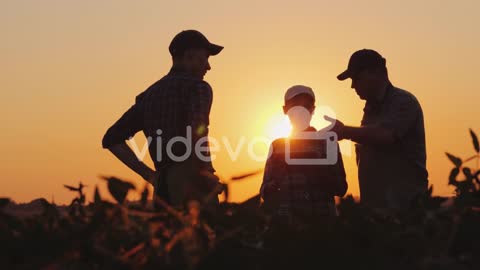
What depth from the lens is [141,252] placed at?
179 cm


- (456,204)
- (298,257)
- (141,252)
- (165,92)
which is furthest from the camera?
(165,92)

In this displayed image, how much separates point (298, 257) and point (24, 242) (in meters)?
0.66

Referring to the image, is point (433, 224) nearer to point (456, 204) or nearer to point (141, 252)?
point (456, 204)

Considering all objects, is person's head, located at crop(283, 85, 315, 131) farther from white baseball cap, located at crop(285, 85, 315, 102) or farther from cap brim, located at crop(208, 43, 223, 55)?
cap brim, located at crop(208, 43, 223, 55)

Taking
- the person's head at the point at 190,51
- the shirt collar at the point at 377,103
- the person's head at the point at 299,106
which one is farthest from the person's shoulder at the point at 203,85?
the shirt collar at the point at 377,103

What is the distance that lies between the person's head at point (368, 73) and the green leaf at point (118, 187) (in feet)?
16.1

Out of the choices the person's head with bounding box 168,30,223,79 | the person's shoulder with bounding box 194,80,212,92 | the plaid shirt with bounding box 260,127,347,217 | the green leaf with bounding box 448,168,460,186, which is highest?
the person's head with bounding box 168,30,223,79

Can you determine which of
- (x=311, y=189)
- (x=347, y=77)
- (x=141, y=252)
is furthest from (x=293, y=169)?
(x=141, y=252)

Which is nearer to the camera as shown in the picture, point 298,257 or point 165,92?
point 298,257

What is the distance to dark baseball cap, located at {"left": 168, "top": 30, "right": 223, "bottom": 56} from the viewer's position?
6320 millimetres

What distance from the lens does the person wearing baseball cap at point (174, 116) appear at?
19.4 ft

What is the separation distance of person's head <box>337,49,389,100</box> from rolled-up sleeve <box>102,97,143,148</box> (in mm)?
1934

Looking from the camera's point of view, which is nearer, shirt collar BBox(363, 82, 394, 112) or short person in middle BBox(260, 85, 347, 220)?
shirt collar BBox(363, 82, 394, 112)

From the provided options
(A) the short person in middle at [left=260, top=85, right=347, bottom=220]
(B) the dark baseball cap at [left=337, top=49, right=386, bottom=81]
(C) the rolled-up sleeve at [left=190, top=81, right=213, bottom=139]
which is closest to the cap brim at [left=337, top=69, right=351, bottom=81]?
(B) the dark baseball cap at [left=337, top=49, right=386, bottom=81]
